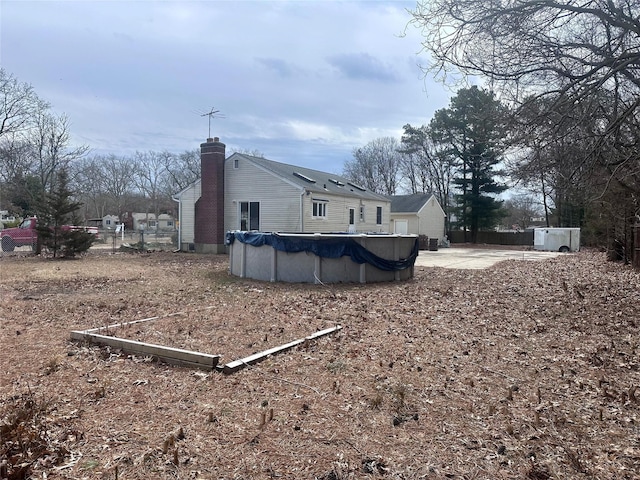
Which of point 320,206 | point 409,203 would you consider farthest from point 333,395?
point 409,203

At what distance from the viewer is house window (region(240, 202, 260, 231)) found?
22.2m

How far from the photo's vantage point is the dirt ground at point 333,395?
3.02m

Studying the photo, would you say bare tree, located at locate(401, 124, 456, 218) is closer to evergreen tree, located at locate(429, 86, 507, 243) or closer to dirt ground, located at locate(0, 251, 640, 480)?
evergreen tree, located at locate(429, 86, 507, 243)

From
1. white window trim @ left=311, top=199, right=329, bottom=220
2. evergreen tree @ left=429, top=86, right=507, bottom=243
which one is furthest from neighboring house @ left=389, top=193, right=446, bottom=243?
white window trim @ left=311, top=199, right=329, bottom=220

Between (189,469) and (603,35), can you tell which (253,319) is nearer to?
(189,469)

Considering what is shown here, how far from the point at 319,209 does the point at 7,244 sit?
15.6 meters

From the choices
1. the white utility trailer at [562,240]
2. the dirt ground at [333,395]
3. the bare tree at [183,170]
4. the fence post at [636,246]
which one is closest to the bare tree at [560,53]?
the dirt ground at [333,395]

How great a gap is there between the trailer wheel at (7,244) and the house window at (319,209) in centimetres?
1500

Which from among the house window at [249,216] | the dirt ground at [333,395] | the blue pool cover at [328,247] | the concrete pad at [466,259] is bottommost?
the dirt ground at [333,395]

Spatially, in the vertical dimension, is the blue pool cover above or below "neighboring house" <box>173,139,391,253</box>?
below

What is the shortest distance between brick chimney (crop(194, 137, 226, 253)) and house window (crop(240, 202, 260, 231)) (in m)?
1.03

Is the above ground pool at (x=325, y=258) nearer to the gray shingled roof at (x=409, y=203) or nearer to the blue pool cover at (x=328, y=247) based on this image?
the blue pool cover at (x=328, y=247)

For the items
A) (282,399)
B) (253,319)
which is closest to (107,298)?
(253,319)

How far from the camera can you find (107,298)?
368 inches
